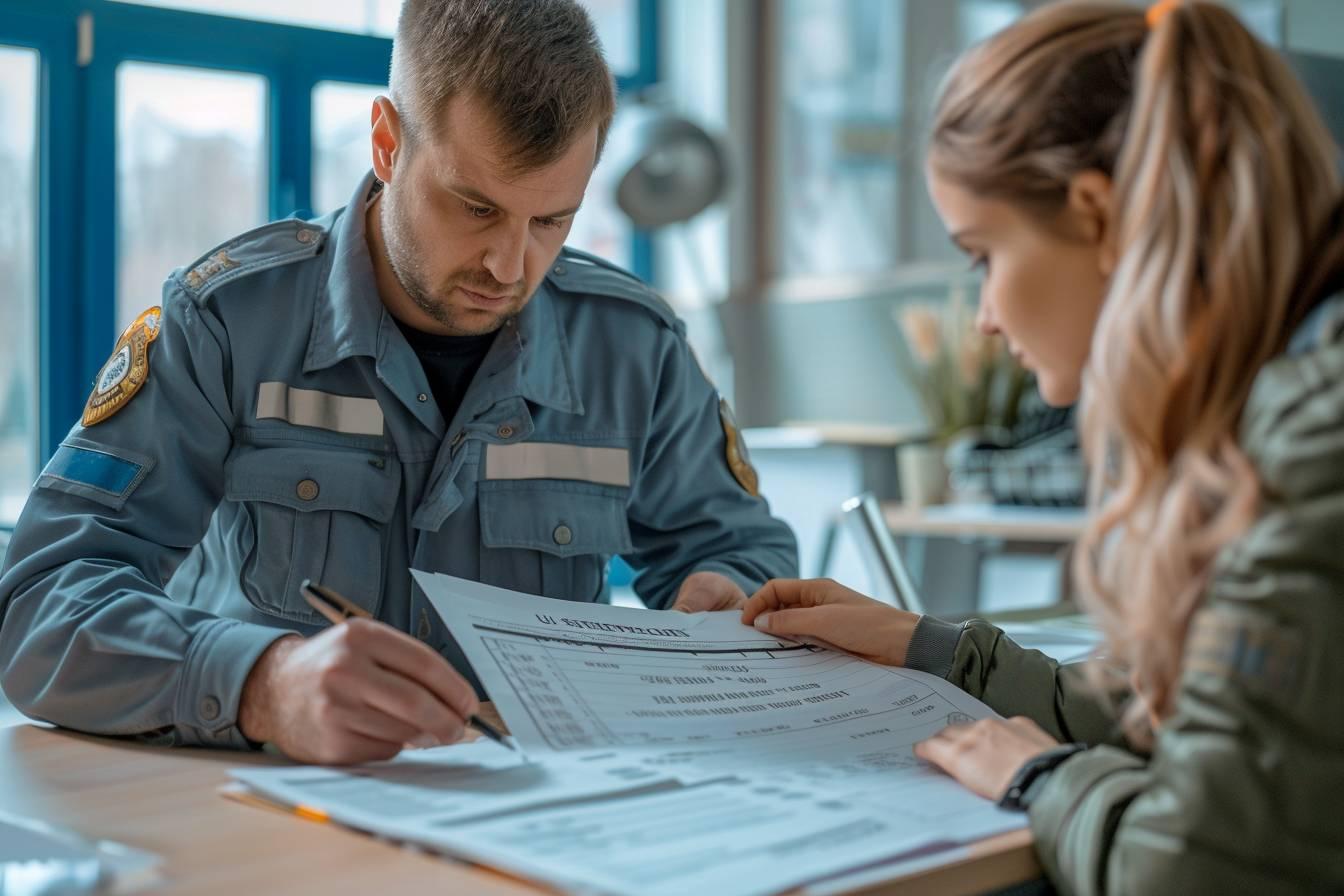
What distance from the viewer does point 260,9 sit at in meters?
4.30

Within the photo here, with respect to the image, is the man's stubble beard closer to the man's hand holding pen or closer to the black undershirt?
the black undershirt

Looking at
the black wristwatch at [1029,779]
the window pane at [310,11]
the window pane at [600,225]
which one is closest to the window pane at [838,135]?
the window pane at [600,225]

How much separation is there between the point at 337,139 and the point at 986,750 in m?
4.05

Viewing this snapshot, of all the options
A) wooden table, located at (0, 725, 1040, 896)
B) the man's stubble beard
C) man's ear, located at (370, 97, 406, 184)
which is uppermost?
man's ear, located at (370, 97, 406, 184)

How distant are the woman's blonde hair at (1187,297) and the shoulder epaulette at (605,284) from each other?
0.82 metres

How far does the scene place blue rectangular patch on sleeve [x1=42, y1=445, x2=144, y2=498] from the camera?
1165 millimetres

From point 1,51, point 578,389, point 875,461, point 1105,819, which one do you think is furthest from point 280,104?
point 1105,819

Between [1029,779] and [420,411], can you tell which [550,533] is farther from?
[1029,779]

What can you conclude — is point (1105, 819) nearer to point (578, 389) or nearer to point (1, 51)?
point (578, 389)

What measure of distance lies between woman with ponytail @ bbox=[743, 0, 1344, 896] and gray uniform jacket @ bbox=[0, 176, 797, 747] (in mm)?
609

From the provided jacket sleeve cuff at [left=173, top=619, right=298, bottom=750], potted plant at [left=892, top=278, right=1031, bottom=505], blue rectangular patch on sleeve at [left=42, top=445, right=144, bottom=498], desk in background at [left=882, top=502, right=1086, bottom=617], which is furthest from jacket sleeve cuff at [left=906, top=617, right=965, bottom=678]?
potted plant at [left=892, top=278, right=1031, bottom=505]

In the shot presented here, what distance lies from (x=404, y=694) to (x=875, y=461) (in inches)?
129

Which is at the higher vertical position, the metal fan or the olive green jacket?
the metal fan

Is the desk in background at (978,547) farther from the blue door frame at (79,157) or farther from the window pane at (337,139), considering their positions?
the blue door frame at (79,157)
